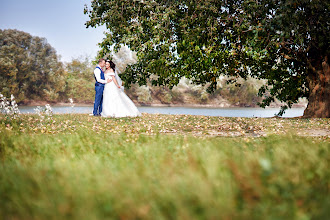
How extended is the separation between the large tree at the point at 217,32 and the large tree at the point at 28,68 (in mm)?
44065

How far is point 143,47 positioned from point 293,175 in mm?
12103

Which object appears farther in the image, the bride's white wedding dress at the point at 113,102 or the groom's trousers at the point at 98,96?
the groom's trousers at the point at 98,96

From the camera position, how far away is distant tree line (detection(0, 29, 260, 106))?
2116 inches

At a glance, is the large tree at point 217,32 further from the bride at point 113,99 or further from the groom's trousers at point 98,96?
the groom's trousers at point 98,96

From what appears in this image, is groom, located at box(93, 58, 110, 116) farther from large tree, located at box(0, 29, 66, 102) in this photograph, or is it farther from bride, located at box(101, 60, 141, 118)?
large tree, located at box(0, 29, 66, 102)

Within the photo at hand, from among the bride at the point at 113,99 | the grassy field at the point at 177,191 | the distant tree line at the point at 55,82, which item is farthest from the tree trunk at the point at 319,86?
the distant tree line at the point at 55,82

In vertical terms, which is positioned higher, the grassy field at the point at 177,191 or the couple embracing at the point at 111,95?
the couple embracing at the point at 111,95

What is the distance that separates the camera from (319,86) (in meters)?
18.2

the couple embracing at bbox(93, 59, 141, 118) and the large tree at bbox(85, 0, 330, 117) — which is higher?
the large tree at bbox(85, 0, 330, 117)

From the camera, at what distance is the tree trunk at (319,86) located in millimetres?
18031

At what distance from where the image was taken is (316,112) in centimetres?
1850

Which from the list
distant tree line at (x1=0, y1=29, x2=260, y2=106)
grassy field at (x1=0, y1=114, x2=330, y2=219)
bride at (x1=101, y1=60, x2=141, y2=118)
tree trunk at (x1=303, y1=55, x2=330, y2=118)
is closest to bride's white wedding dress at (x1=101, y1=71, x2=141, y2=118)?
bride at (x1=101, y1=60, x2=141, y2=118)

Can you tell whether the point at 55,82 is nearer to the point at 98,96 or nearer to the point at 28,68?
the point at 28,68

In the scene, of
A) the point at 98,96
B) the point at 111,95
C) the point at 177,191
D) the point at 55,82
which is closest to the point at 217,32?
the point at 111,95
